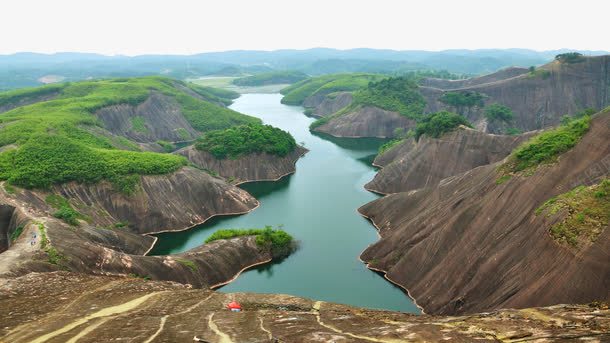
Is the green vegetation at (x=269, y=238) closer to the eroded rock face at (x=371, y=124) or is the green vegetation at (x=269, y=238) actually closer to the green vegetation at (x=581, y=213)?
the green vegetation at (x=581, y=213)

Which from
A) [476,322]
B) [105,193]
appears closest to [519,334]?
[476,322]

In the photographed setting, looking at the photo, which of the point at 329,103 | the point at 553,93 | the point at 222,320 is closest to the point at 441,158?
the point at 222,320

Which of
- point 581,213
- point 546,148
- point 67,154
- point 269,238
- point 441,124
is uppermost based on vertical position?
point 546,148

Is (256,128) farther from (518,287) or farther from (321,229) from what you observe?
(518,287)

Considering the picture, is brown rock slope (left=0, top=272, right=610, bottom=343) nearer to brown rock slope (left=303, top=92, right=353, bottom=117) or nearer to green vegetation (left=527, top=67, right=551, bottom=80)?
green vegetation (left=527, top=67, right=551, bottom=80)

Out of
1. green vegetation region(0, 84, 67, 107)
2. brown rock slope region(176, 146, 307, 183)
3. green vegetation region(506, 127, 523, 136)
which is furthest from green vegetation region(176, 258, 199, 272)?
green vegetation region(0, 84, 67, 107)

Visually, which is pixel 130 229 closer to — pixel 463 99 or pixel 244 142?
pixel 244 142
